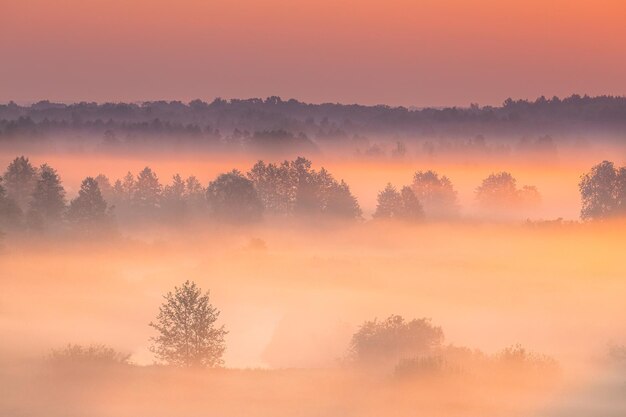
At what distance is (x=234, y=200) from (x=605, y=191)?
4964 centimetres

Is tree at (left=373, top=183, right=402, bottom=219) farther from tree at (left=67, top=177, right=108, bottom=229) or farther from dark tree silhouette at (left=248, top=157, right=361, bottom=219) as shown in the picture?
tree at (left=67, top=177, right=108, bottom=229)

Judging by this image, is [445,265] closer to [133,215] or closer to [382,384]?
[133,215]

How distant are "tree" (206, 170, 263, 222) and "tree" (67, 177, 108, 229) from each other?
108 ft

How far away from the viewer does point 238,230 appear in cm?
14738

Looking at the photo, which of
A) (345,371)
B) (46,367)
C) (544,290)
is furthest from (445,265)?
(46,367)

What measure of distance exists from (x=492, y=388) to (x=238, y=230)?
3848 inches

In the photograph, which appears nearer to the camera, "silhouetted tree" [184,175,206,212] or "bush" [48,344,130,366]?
"bush" [48,344,130,366]

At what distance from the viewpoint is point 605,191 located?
458ft

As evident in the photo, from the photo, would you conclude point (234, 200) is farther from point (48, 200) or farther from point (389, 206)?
point (48, 200)

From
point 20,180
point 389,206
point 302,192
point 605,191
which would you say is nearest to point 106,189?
point 20,180

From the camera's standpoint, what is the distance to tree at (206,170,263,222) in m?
149

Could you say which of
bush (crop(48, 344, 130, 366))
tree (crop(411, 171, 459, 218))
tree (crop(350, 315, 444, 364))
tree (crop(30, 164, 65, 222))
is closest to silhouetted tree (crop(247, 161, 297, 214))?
tree (crop(411, 171, 459, 218))

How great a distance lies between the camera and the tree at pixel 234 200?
149m

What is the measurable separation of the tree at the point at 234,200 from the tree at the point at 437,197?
35.7 meters
